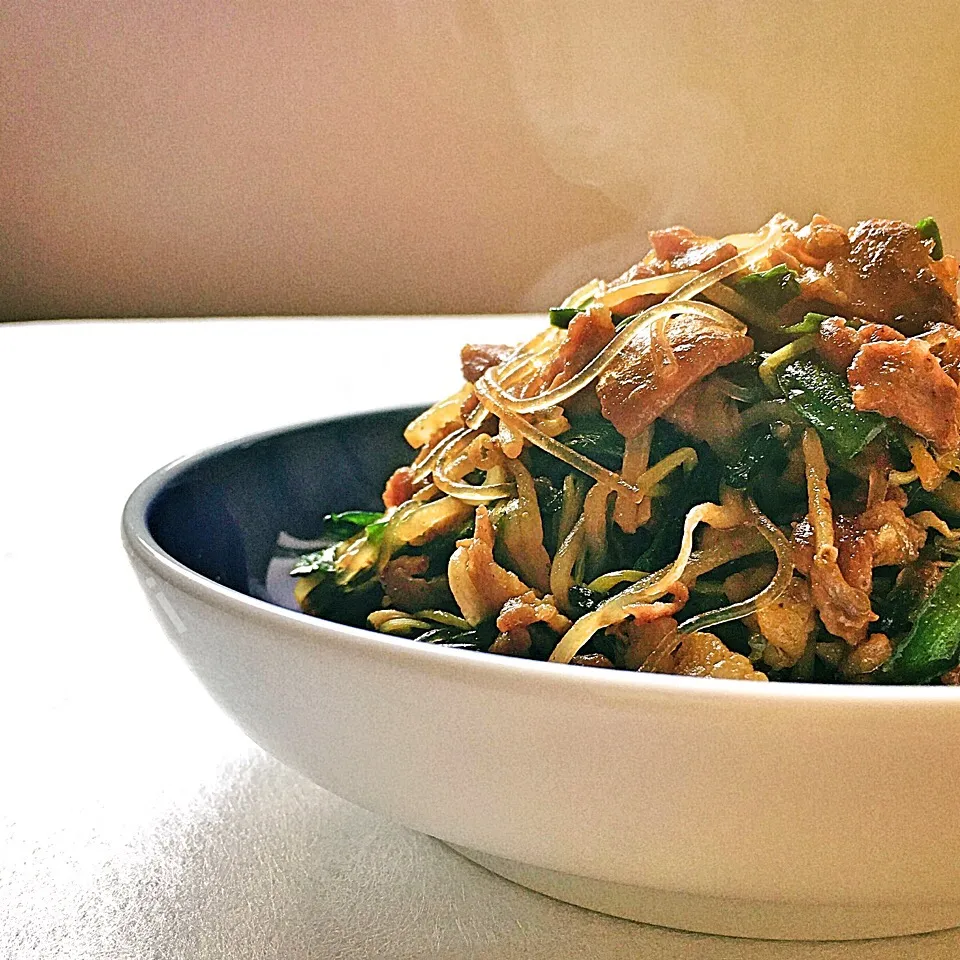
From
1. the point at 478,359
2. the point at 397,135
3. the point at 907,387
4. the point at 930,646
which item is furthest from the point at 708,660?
the point at 397,135

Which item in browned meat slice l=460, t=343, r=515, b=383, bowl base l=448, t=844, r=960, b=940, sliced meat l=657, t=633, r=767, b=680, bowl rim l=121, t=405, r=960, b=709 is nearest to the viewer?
bowl rim l=121, t=405, r=960, b=709

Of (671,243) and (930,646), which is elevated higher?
(671,243)

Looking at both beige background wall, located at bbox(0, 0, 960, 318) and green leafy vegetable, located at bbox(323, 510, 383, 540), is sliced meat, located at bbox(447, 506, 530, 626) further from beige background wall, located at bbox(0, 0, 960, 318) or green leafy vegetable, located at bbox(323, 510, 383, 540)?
beige background wall, located at bbox(0, 0, 960, 318)

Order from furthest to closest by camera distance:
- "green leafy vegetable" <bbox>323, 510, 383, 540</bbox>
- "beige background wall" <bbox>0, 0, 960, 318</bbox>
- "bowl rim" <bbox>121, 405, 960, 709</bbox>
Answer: "beige background wall" <bbox>0, 0, 960, 318</bbox>
"green leafy vegetable" <bbox>323, 510, 383, 540</bbox>
"bowl rim" <bbox>121, 405, 960, 709</bbox>

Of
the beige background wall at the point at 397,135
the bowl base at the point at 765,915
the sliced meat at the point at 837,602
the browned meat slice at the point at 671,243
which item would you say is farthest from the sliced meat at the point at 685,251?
the beige background wall at the point at 397,135

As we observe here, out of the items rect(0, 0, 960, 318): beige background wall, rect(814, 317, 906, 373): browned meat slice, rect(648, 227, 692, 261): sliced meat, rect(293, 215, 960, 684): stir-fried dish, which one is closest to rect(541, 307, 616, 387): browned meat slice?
rect(293, 215, 960, 684): stir-fried dish

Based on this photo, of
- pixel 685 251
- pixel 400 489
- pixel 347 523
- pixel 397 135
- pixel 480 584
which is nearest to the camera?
pixel 480 584

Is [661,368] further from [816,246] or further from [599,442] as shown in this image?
[816,246]

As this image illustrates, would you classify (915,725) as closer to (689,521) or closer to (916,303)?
(689,521)
